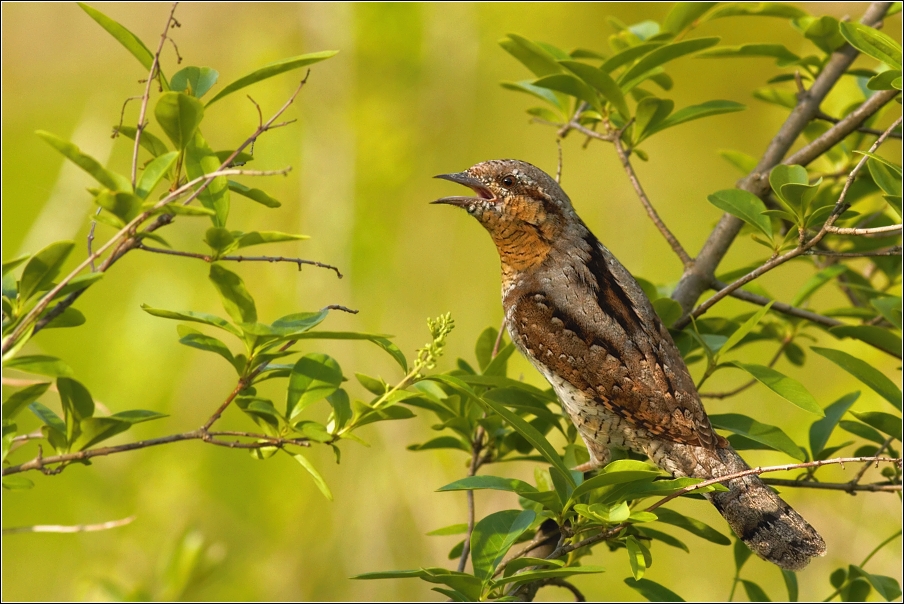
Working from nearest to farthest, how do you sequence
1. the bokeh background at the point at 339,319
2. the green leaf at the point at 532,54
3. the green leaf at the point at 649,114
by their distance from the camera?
1. the green leaf at the point at 532,54
2. the green leaf at the point at 649,114
3. the bokeh background at the point at 339,319

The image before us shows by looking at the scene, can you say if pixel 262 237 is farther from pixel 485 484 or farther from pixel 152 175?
pixel 485 484

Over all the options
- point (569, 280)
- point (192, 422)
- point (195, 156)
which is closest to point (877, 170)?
point (569, 280)

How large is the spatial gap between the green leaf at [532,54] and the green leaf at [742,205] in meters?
0.52

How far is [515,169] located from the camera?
2.33 meters

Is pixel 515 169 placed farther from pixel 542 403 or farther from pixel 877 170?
pixel 877 170

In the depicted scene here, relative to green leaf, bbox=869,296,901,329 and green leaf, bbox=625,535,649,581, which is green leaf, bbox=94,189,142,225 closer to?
green leaf, bbox=625,535,649,581

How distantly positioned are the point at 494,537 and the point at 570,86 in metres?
1.12

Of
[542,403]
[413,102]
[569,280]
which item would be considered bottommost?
[542,403]

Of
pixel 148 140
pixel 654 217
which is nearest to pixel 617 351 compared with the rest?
pixel 654 217

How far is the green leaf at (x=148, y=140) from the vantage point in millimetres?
1478

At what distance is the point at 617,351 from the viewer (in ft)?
6.87

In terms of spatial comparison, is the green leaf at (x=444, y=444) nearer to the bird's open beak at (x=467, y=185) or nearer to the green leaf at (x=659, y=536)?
the green leaf at (x=659, y=536)

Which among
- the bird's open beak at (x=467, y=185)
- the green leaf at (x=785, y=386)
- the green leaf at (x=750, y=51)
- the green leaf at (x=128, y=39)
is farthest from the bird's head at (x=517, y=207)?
the green leaf at (x=128, y=39)

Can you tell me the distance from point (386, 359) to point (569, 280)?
1.87 m
